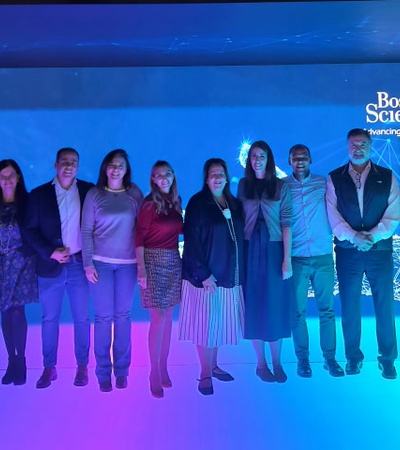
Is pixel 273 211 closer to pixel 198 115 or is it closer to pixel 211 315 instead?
pixel 211 315

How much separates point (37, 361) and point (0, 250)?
111 cm

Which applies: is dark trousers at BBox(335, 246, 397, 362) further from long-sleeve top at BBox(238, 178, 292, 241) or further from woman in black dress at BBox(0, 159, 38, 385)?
woman in black dress at BBox(0, 159, 38, 385)

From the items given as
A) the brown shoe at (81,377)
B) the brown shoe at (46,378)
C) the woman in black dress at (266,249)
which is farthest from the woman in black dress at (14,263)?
the woman in black dress at (266,249)

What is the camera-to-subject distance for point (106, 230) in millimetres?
3279

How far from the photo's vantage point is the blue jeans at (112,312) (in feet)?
10.8

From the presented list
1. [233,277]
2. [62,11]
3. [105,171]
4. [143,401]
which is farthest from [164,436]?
[62,11]

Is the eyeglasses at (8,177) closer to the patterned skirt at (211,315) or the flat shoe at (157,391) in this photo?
the patterned skirt at (211,315)

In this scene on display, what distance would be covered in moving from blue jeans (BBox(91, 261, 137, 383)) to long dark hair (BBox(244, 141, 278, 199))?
0.97 meters

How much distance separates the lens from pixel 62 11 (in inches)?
110

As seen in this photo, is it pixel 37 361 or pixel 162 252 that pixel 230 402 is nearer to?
pixel 162 252

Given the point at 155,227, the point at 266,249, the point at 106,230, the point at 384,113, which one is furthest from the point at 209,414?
the point at 384,113

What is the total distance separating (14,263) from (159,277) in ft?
3.43

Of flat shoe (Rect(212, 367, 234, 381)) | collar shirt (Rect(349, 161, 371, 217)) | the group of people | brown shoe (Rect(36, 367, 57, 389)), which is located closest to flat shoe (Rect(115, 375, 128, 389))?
the group of people

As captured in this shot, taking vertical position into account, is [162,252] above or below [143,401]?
above
